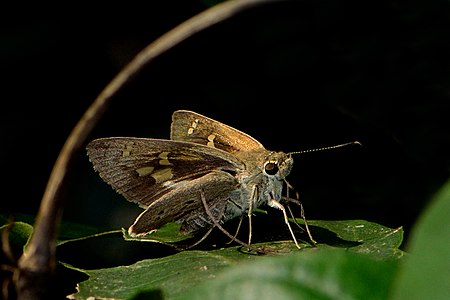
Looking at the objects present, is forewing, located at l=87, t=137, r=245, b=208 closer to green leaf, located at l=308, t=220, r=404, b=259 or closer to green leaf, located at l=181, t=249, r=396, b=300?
green leaf, located at l=308, t=220, r=404, b=259

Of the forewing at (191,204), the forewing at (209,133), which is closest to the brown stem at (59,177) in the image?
the forewing at (191,204)

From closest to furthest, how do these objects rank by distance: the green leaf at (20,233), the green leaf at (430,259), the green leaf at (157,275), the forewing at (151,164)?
1. the green leaf at (430,259)
2. the green leaf at (157,275)
3. the green leaf at (20,233)
4. the forewing at (151,164)

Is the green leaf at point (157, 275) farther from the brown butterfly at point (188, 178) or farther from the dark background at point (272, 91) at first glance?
the dark background at point (272, 91)

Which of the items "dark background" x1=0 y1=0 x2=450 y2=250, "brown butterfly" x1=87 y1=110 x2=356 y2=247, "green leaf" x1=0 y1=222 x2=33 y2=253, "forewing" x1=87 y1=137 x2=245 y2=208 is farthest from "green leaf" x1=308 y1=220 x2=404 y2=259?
"dark background" x1=0 y1=0 x2=450 y2=250

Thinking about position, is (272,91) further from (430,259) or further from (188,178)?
(430,259)

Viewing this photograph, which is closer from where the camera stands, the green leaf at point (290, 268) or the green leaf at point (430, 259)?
the green leaf at point (430, 259)

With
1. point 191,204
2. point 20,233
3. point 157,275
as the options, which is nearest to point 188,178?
point 191,204

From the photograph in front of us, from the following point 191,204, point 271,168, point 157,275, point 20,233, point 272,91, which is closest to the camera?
point 157,275
